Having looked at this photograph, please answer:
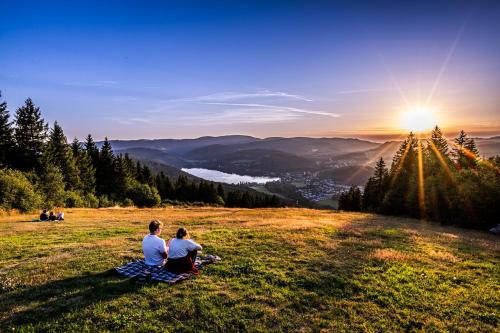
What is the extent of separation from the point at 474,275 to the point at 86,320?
15347mm

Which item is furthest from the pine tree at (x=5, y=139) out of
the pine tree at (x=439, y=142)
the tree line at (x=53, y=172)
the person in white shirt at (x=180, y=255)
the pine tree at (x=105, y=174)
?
the pine tree at (x=439, y=142)

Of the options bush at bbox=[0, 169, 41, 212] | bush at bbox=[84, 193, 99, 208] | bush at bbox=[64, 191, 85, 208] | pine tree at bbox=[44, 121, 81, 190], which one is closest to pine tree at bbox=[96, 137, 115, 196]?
pine tree at bbox=[44, 121, 81, 190]

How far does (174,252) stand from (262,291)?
3697 millimetres

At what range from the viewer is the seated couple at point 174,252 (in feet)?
38.8

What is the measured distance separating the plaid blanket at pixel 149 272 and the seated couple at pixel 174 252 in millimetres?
237

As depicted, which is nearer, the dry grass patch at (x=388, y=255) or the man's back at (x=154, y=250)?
the man's back at (x=154, y=250)

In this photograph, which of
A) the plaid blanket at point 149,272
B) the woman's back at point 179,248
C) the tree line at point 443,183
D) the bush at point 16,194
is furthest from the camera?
the bush at point 16,194

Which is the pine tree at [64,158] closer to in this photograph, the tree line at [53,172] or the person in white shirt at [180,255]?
the tree line at [53,172]

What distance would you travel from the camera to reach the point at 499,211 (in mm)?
35906

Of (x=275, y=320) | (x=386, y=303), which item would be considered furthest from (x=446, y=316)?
(x=275, y=320)

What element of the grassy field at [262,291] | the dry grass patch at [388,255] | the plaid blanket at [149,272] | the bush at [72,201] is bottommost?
the bush at [72,201]

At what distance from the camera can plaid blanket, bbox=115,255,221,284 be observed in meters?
11.2

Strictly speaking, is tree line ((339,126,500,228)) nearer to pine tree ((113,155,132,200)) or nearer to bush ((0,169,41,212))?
bush ((0,169,41,212))

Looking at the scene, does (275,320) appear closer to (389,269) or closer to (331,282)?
(331,282)
